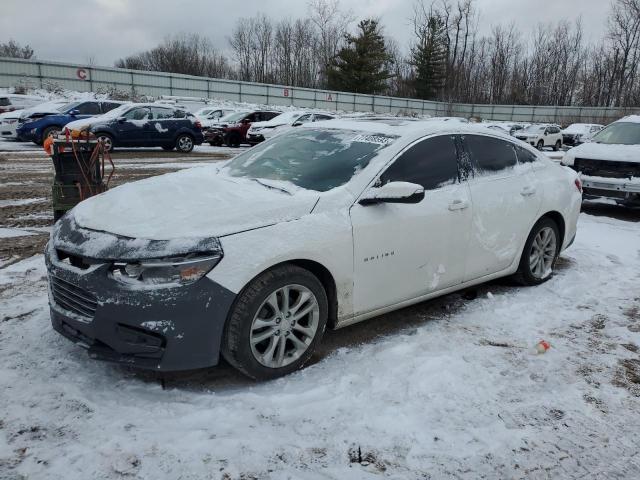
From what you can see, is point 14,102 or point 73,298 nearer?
point 73,298

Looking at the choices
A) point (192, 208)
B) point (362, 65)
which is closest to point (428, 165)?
point (192, 208)

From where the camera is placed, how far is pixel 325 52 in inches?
2499

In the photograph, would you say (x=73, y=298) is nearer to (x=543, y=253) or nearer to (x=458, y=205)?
(x=458, y=205)

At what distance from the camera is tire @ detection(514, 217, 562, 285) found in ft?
16.4

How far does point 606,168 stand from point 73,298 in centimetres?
885

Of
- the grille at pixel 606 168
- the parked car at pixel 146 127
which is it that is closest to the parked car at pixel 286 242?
the grille at pixel 606 168

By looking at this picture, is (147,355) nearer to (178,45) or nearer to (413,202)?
(413,202)

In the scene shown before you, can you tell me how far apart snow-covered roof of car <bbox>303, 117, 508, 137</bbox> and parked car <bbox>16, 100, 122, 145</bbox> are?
15589mm

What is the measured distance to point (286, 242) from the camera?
312cm

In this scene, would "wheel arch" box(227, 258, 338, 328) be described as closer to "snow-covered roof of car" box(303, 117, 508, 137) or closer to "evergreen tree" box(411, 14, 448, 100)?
"snow-covered roof of car" box(303, 117, 508, 137)

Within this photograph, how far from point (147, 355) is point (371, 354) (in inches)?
60.1

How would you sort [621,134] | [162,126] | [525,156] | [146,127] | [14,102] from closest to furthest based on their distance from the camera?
[525,156], [621,134], [146,127], [162,126], [14,102]

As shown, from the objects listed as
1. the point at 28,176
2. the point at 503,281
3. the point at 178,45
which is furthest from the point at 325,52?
the point at 503,281

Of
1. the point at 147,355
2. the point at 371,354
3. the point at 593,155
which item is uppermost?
the point at 593,155
